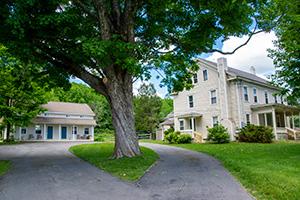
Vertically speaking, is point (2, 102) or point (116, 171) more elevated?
point (2, 102)

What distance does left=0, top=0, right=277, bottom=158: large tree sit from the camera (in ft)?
33.9

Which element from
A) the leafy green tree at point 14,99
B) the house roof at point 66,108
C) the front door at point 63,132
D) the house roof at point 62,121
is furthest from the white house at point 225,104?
the house roof at point 66,108

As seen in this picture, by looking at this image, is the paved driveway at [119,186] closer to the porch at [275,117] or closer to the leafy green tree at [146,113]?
the porch at [275,117]

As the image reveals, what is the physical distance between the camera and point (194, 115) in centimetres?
2825

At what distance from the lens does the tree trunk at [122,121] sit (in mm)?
11750

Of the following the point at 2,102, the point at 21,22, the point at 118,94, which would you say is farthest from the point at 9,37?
the point at 2,102

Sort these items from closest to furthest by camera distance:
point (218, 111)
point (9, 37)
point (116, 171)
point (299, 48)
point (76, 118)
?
1. point (116, 171)
2. point (9, 37)
3. point (299, 48)
4. point (218, 111)
5. point (76, 118)

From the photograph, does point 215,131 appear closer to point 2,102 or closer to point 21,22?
point 21,22

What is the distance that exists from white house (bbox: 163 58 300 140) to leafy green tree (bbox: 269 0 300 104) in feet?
33.9

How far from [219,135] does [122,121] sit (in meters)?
14.2

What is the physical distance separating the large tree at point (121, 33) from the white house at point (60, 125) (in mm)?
25916

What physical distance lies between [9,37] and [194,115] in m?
20.7

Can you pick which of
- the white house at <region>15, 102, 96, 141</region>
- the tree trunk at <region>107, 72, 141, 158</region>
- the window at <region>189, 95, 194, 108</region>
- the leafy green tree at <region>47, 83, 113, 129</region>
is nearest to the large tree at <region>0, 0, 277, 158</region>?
the tree trunk at <region>107, 72, 141, 158</region>

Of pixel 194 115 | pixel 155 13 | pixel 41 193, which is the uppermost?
pixel 155 13
